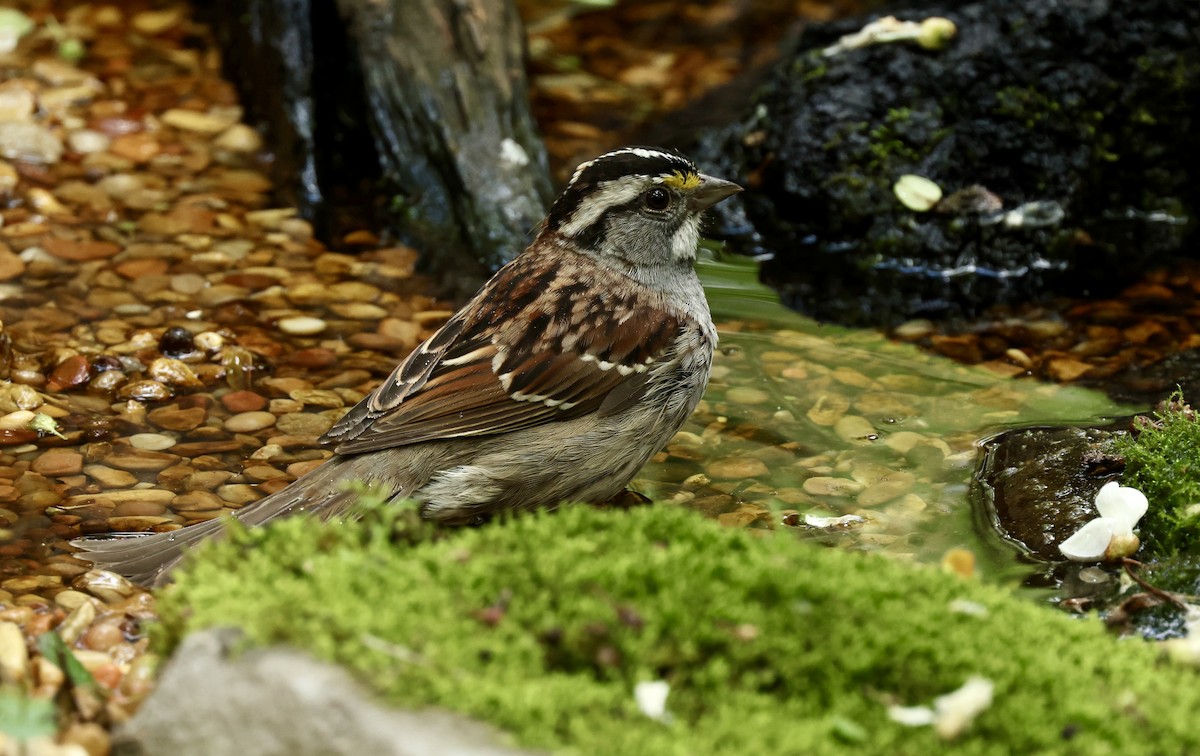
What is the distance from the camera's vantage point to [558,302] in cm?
445

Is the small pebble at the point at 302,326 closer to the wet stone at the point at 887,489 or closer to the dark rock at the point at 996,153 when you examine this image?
the dark rock at the point at 996,153

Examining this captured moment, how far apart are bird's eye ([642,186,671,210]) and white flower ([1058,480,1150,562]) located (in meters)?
1.80

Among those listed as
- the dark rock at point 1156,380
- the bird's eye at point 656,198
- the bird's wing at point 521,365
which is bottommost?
the dark rock at point 1156,380

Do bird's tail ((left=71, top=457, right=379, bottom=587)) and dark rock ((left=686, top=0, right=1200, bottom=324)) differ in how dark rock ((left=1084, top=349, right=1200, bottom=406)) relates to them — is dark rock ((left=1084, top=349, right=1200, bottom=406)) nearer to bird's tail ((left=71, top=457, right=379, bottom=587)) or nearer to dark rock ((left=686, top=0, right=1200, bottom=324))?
dark rock ((left=686, top=0, right=1200, bottom=324))

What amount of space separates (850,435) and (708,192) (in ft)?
3.64

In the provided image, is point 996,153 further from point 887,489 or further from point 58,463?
point 58,463

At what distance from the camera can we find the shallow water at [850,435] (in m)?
4.49

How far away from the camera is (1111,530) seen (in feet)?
12.8

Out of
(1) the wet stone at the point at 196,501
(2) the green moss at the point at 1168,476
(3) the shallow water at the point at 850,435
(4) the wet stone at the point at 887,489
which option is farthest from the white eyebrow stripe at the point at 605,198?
(2) the green moss at the point at 1168,476

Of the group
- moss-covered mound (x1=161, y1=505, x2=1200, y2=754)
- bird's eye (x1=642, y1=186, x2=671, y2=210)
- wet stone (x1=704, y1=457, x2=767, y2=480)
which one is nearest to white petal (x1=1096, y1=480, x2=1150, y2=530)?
moss-covered mound (x1=161, y1=505, x2=1200, y2=754)

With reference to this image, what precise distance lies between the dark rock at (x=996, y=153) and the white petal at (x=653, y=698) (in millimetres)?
4063

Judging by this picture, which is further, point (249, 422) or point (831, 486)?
point (249, 422)

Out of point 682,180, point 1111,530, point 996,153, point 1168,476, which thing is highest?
point 682,180

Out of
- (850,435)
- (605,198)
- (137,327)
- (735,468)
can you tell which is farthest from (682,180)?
(137,327)
